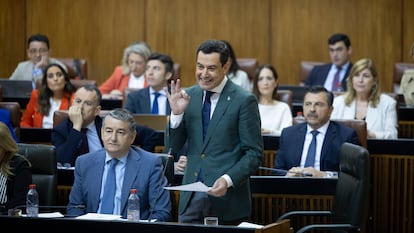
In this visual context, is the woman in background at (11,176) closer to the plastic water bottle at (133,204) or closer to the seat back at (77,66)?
the plastic water bottle at (133,204)

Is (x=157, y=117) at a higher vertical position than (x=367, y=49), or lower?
lower

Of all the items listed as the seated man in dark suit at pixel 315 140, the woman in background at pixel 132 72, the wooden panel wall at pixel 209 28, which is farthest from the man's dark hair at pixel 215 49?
the wooden panel wall at pixel 209 28

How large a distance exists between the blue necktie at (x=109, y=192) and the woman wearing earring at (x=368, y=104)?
3.12 meters

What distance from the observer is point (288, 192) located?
568 centimetres

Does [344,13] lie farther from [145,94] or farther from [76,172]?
[76,172]

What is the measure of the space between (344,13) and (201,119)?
6.91m

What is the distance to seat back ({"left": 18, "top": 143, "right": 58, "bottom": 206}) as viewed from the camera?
17.1 feet

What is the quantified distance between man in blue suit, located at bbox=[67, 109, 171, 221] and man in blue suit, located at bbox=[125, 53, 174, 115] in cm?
279

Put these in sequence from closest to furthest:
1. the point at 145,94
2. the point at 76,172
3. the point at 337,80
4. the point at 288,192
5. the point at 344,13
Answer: the point at 76,172 < the point at 288,192 < the point at 145,94 < the point at 337,80 < the point at 344,13

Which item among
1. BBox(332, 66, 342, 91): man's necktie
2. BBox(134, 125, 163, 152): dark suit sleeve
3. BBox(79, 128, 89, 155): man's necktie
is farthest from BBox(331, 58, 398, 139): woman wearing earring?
BBox(79, 128, 89, 155): man's necktie

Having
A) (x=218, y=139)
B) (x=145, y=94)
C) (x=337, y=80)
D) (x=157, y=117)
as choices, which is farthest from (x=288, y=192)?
(x=337, y=80)

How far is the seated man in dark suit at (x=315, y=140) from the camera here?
6.32 metres

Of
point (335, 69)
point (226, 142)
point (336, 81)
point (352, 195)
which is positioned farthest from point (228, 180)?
point (335, 69)

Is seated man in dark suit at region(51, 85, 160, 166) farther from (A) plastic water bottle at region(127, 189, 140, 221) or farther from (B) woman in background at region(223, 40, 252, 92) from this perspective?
(B) woman in background at region(223, 40, 252, 92)
